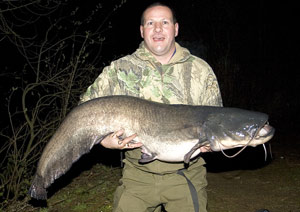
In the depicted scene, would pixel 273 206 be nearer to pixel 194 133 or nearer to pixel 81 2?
pixel 194 133

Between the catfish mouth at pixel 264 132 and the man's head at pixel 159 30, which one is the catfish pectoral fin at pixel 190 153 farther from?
the man's head at pixel 159 30

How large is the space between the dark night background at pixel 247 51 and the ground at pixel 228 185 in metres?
→ 3.13

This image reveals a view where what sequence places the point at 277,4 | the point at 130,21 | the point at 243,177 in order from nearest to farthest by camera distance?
the point at 243,177 < the point at 277,4 < the point at 130,21

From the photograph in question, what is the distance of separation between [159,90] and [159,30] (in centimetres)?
69

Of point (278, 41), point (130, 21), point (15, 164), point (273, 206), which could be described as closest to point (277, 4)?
point (278, 41)

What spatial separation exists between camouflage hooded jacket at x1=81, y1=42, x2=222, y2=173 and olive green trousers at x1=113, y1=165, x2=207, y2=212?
10.8 inches

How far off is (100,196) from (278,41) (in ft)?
40.8

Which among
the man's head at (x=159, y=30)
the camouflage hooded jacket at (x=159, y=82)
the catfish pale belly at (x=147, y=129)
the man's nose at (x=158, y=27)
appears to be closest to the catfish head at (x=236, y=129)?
the catfish pale belly at (x=147, y=129)

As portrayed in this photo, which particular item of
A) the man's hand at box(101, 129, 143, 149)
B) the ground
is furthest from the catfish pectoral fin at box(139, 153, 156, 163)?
the ground

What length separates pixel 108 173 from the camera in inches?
227

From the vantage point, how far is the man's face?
3.45 m

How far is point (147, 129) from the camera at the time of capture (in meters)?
3.17

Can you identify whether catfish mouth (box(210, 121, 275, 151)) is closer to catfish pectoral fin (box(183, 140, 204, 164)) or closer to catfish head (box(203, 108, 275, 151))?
catfish head (box(203, 108, 275, 151))

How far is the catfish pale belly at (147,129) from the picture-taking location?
9.95 feet
